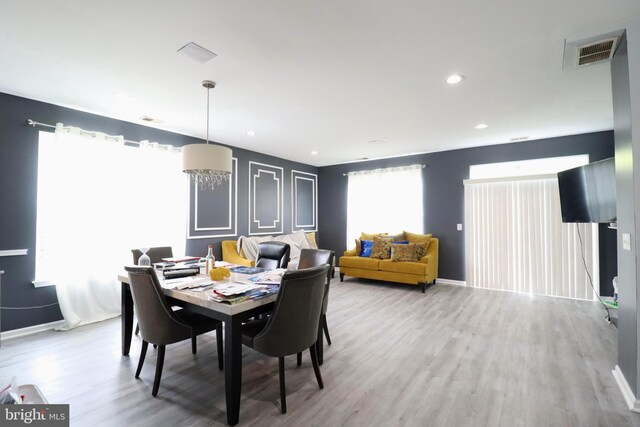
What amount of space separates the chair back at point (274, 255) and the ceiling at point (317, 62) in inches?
63.6

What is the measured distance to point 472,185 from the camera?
5203 millimetres

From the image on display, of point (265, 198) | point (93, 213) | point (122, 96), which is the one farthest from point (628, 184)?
point (93, 213)

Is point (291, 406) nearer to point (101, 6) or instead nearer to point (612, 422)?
point (612, 422)

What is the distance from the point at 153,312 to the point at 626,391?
11.0 ft

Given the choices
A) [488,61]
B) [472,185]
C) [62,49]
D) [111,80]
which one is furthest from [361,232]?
[62,49]

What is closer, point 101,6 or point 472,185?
point 101,6

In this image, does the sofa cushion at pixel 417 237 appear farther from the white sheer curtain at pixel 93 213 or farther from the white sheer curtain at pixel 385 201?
the white sheer curtain at pixel 93 213

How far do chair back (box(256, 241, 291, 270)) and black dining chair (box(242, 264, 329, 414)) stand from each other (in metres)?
1.32

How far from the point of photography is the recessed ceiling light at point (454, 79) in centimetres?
257

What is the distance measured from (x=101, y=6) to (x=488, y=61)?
276cm

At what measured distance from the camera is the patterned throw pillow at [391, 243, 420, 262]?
16.7ft

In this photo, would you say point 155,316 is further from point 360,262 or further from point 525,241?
point 525,241

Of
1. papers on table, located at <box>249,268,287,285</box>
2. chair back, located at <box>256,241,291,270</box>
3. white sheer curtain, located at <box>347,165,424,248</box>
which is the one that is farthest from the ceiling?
white sheer curtain, located at <box>347,165,424,248</box>

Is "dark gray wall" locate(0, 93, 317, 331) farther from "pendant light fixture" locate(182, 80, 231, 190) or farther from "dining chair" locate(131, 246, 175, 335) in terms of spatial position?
"pendant light fixture" locate(182, 80, 231, 190)
